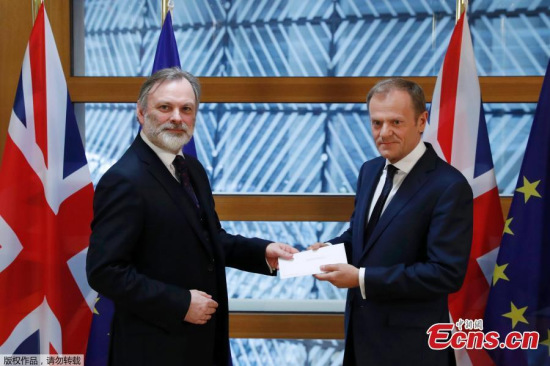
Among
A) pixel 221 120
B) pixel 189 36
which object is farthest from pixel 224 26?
pixel 221 120

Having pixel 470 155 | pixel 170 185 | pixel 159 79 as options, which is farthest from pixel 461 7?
pixel 170 185

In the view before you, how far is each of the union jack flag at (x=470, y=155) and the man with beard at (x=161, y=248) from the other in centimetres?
108

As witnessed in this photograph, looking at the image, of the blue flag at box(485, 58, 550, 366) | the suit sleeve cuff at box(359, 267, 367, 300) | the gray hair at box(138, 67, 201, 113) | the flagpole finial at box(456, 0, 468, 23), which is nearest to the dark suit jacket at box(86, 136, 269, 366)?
the gray hair at box(138, 67, 201, 113)

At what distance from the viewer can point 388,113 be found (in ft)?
6.09

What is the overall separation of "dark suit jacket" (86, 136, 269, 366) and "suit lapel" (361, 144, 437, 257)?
1.70 ft

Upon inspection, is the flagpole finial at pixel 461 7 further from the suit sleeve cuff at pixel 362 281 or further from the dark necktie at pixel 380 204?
the suit sleeve cuff at pixel 362 281

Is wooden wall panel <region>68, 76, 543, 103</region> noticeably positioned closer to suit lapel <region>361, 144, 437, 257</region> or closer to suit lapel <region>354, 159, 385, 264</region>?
suit lapel <region>354, 159, 385, 264</region>

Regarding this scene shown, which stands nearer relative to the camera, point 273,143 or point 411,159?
point 411,159

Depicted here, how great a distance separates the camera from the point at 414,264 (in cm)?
178

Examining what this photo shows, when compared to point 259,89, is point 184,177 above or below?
below

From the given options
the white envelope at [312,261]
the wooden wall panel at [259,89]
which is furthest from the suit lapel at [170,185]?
the wooden wall panel at [259,89]

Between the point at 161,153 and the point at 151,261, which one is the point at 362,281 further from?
the point at 161,153

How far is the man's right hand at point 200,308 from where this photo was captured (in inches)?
65.9

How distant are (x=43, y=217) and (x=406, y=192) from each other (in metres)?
1.48
